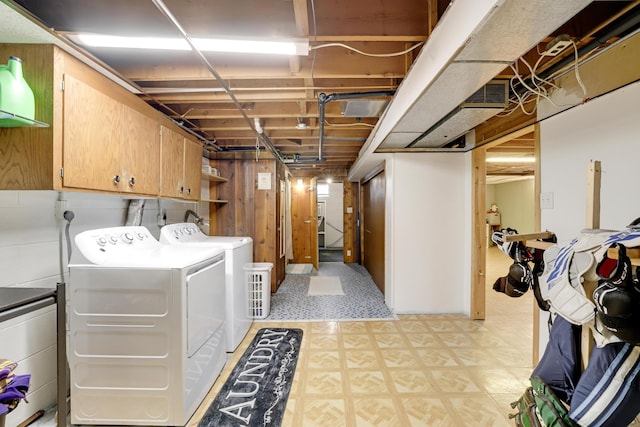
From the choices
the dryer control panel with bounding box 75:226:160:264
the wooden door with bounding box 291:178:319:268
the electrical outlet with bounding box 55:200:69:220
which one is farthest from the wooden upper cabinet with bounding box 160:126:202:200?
the wooden door with bounding box 291:178:319:268

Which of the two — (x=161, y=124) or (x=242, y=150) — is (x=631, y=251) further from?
(x=242, y=150)

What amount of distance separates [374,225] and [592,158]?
3265 millimetres

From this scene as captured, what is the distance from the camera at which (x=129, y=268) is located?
5.23 ft

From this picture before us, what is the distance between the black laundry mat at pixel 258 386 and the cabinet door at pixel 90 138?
1.62 meters

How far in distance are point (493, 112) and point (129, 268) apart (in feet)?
9.12

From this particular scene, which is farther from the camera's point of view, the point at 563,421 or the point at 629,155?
the point at 629,155

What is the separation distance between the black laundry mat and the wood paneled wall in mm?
1606

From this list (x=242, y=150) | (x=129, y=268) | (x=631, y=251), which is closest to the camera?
(x=631, y=251)

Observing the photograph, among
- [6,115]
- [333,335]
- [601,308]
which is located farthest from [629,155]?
[6,115]

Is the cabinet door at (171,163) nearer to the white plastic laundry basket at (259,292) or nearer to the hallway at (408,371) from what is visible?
the white plastic laundry basket at (259,292)

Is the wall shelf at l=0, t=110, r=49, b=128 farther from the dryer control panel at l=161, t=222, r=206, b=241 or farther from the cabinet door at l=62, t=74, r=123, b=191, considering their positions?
the dryer control panel at l=161, t=222, r=206, b=241

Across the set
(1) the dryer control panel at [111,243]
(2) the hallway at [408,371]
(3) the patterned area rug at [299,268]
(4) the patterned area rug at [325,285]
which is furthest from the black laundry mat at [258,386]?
(3) the patterned area rug at [299,268]

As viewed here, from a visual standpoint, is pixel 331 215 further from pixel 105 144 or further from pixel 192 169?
pixel 105 144

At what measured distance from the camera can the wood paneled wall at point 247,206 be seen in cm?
408
